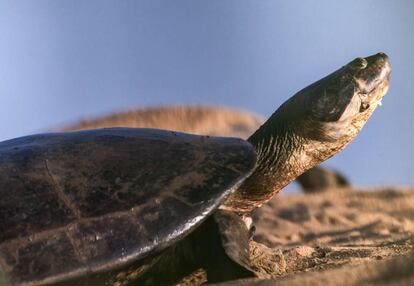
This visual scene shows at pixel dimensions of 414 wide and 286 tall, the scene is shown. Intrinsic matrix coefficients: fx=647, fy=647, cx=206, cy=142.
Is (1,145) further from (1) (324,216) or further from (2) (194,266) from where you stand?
(1) (324,216)

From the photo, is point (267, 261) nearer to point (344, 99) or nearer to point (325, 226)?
point (344, 99)

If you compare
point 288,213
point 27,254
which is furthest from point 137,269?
point 288,213

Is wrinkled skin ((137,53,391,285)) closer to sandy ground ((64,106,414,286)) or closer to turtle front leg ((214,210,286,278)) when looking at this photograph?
turtle front leg ((214,210,286,278))

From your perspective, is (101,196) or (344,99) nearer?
(101,196)

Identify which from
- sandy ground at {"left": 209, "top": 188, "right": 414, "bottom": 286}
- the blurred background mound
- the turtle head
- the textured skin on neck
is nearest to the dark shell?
the textured skin on neck

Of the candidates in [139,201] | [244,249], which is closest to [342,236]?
[244,249]

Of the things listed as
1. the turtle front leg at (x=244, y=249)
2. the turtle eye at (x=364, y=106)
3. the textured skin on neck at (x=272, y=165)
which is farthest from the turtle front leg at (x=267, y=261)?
the turtle eye at (x=364, y=106)
